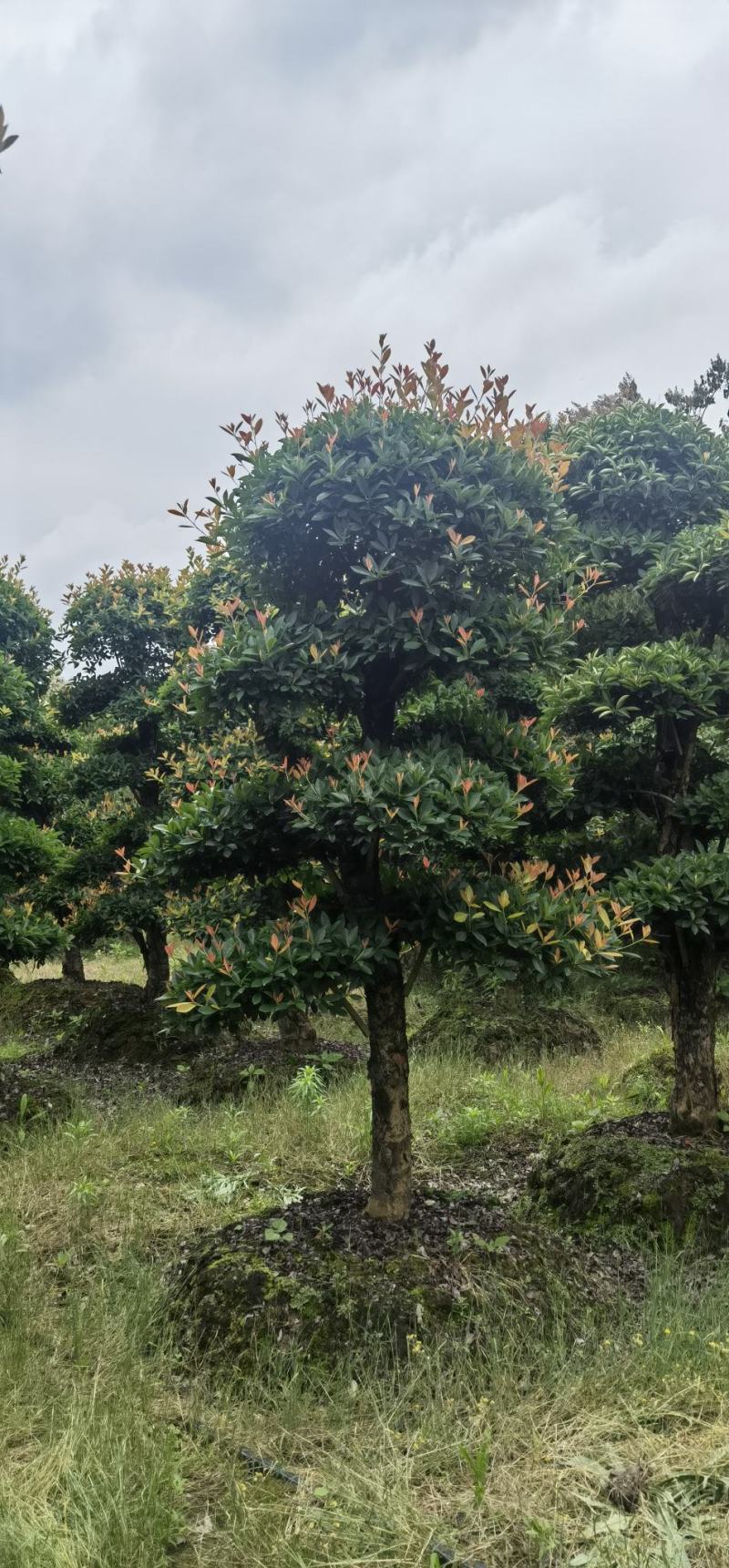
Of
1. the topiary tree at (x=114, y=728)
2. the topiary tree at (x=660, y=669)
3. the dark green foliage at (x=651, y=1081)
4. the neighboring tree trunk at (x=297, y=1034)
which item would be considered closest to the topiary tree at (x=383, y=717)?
the topiary tree at (x=660, y=669)

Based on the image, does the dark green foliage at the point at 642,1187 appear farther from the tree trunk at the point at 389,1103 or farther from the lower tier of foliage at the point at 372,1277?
the tree trunk at the point at 389,1103

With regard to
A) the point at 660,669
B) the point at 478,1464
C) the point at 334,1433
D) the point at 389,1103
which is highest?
the point at 660,669

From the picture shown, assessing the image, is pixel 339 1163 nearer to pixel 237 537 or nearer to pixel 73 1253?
pixel 73 1253

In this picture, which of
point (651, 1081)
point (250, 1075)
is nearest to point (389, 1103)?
point (651, 1081)

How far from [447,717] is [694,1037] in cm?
339

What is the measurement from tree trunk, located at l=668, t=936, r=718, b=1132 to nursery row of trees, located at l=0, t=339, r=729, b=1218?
0.02 meters

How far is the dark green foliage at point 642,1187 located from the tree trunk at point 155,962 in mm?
8099

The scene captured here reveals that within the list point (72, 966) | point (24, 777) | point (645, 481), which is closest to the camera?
point (645, 481)

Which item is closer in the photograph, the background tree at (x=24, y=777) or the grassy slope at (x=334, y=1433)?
the grassy slope at (x=334, y=1433)

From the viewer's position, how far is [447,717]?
5746 millimetres

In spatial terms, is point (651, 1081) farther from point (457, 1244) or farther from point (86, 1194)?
point (86, 1194)

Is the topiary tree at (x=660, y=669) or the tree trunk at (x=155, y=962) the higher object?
the topiary tree at (x=660, y=669)

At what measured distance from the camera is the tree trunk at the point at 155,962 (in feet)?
45.2

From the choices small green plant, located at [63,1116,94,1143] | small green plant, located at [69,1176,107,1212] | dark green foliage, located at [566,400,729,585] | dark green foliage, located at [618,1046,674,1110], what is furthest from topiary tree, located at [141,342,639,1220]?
dark green foliage, located at [618,1046,674,1110]
